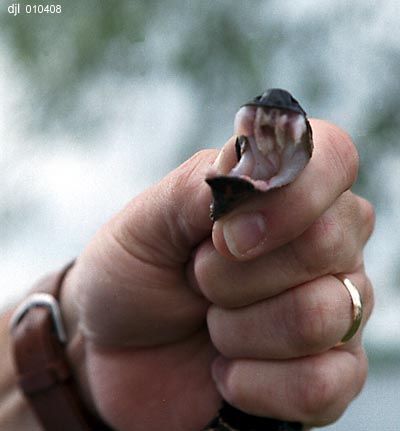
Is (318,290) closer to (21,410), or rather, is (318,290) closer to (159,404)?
(159,404)

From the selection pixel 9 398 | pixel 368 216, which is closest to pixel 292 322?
pixel 368 216

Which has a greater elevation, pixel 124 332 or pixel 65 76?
pixel 65 76

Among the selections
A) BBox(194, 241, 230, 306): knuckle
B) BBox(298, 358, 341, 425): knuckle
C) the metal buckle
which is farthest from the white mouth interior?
the metal buckle

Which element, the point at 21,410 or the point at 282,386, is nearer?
the point at 282,386

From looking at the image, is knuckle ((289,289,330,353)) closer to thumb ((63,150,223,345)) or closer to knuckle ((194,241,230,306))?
knuckle ((194,241,230,306))

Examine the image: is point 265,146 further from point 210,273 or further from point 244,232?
point 210,273

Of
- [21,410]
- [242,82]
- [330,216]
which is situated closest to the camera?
[330,216]

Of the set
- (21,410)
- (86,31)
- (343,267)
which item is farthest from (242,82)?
(343,267)

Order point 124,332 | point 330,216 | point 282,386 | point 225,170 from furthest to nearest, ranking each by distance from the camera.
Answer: point 124,332 → point 282,386 → point 330,216 → point 225,170
